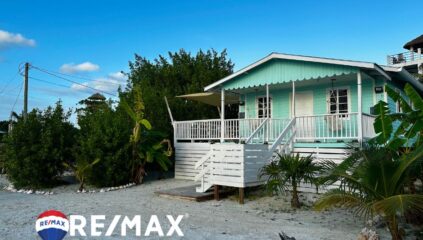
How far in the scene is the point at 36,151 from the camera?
13391mm

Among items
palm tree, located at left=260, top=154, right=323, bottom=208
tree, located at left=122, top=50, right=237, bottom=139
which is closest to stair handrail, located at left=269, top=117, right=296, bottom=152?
palm tree, located at left=260, top=154, right=323, bottom=208

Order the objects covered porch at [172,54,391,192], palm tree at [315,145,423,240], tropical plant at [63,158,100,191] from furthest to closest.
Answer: tropical plant at [63,158,100,191] < covered porch at [172,54,391,192] < palm tree at [315,145,423,240]

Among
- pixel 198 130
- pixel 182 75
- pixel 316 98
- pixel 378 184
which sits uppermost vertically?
pixel 182 75

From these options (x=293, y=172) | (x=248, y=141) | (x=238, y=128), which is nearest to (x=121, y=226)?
(x=293, y=172)

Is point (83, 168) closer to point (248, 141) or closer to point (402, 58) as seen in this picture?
point (248, 141)

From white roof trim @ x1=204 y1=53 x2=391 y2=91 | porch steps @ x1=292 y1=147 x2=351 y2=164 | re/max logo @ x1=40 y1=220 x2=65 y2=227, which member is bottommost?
re/max logo @ x1=40 y1=220 x2=65 y2=227

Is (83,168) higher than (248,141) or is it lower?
lower

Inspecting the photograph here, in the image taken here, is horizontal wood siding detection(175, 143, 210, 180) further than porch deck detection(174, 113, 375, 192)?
Yes

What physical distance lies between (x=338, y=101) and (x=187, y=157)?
256 inches

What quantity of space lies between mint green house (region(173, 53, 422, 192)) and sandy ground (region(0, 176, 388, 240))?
3.80 feet

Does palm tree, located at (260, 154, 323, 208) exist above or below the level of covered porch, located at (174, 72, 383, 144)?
below

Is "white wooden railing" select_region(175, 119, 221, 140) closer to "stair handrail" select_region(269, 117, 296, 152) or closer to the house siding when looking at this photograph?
the house siding

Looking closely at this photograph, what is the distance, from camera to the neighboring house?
10.2 m

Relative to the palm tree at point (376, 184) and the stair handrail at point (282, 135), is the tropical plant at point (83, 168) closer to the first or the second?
the stair handrail at point (282, 135)
